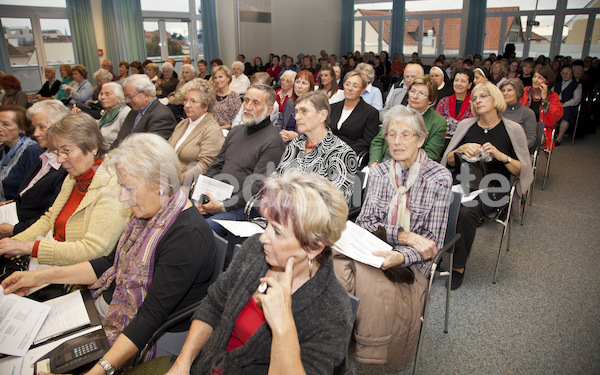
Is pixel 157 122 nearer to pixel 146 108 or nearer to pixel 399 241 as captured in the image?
pixel 146 108

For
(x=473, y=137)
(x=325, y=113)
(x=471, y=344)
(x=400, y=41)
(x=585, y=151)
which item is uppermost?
(x=400, y=41)

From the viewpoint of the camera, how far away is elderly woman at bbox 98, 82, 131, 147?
3.78m

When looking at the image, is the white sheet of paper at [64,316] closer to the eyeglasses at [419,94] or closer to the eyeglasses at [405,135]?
the eyeglasses at [405,135]

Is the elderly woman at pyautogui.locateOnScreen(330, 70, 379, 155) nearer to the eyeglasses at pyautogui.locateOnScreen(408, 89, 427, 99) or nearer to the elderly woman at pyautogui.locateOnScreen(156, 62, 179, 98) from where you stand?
the eyeglasses at pyautogui.locateOnScreen(408, 89, 427, 99)

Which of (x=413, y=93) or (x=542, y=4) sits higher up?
(x=542, y=4)

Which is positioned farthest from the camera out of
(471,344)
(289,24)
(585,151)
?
(289,24)

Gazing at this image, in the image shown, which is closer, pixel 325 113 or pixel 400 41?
pixel 325 113

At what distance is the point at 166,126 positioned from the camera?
11.6 feet

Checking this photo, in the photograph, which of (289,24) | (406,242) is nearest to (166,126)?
(406,242)

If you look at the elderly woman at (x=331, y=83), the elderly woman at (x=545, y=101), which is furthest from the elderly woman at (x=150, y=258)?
the elderly woman at (x=545, y=101)

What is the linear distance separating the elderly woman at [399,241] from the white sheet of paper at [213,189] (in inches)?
34.6

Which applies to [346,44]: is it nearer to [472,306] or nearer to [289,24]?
[289,24]

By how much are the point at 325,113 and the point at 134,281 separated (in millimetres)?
1616

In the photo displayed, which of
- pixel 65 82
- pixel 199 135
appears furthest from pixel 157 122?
pixel 65 82
